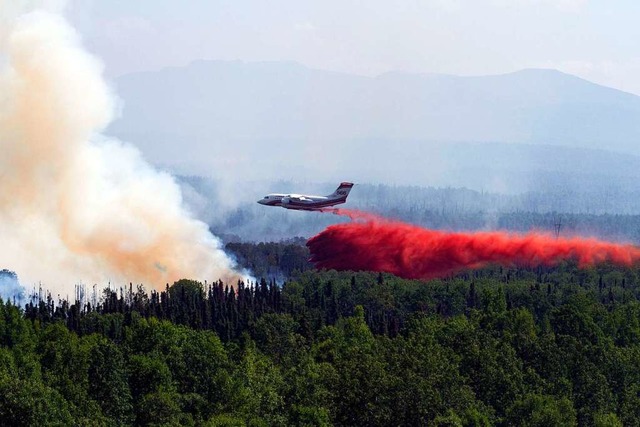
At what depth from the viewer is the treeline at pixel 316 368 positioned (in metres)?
95.9

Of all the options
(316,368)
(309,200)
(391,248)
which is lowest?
(316,368)

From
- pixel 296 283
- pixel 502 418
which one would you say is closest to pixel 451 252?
pixel 296 283

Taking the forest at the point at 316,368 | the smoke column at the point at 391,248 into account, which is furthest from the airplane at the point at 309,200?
the forest at the point at 316,368

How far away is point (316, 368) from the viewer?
357ft

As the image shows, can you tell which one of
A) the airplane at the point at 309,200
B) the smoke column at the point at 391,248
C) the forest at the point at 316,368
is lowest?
the forest at the point at 316,368

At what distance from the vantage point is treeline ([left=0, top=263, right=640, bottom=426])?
95.9m

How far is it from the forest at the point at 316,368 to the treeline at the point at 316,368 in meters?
0.15

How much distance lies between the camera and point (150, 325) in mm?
128250

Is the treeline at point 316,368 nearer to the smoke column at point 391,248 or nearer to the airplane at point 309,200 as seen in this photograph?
the smoke column at point 391,248

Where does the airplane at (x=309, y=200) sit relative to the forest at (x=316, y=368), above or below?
above

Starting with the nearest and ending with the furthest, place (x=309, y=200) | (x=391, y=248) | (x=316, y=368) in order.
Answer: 1. (x=316, y=368)
2. (x=309, y=200)
3. (x=391, y=248)

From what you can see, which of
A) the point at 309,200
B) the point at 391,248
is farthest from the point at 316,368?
the point at 391,248

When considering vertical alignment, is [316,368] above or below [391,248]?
below

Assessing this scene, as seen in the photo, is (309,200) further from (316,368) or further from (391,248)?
(316,368)
